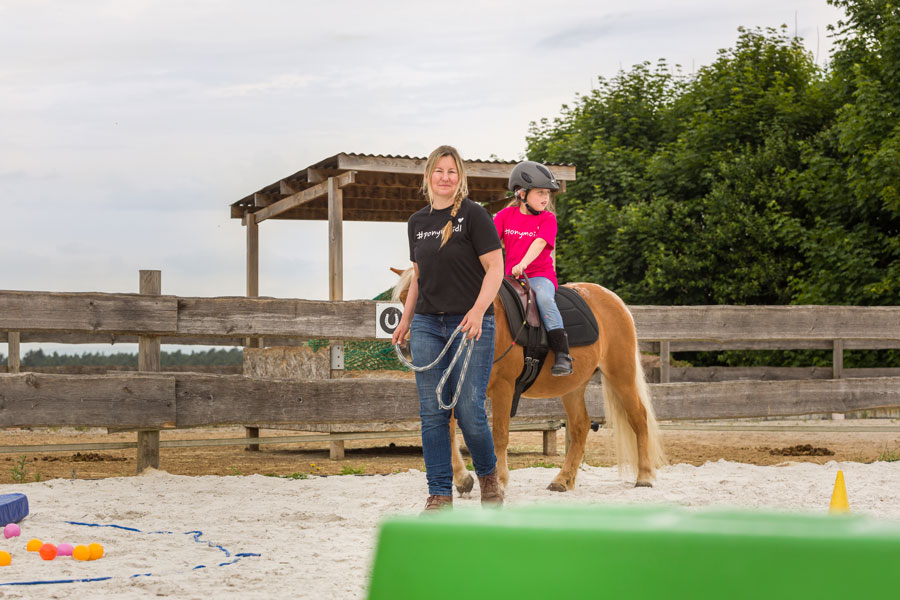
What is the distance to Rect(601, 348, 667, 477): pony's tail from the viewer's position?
233 inches

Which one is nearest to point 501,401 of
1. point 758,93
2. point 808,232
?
point 808,232

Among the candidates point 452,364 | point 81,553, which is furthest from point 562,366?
point 81,553

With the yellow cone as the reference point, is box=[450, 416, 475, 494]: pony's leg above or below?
below

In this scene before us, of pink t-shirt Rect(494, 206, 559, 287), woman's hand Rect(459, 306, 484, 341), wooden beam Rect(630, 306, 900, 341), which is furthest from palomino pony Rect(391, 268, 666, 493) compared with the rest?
wooden beam Rect(630, 306, 900, 341)

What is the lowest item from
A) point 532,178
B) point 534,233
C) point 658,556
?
point 658,556

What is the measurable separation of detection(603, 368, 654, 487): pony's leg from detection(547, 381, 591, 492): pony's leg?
21cm

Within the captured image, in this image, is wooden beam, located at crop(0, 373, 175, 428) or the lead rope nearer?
the lead rope

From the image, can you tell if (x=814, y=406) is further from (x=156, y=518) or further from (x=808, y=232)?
(x=808, y=232)

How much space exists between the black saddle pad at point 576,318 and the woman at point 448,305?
138 centimetres

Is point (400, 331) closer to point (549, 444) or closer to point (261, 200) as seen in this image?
point (549, 444)

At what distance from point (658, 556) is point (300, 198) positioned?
1176 cm

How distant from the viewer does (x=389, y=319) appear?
287 inches

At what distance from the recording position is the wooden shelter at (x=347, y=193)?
10.8 metres

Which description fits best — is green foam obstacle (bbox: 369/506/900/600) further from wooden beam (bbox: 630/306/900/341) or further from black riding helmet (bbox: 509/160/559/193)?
wooden beam (bbox: 630/306/900/341)
